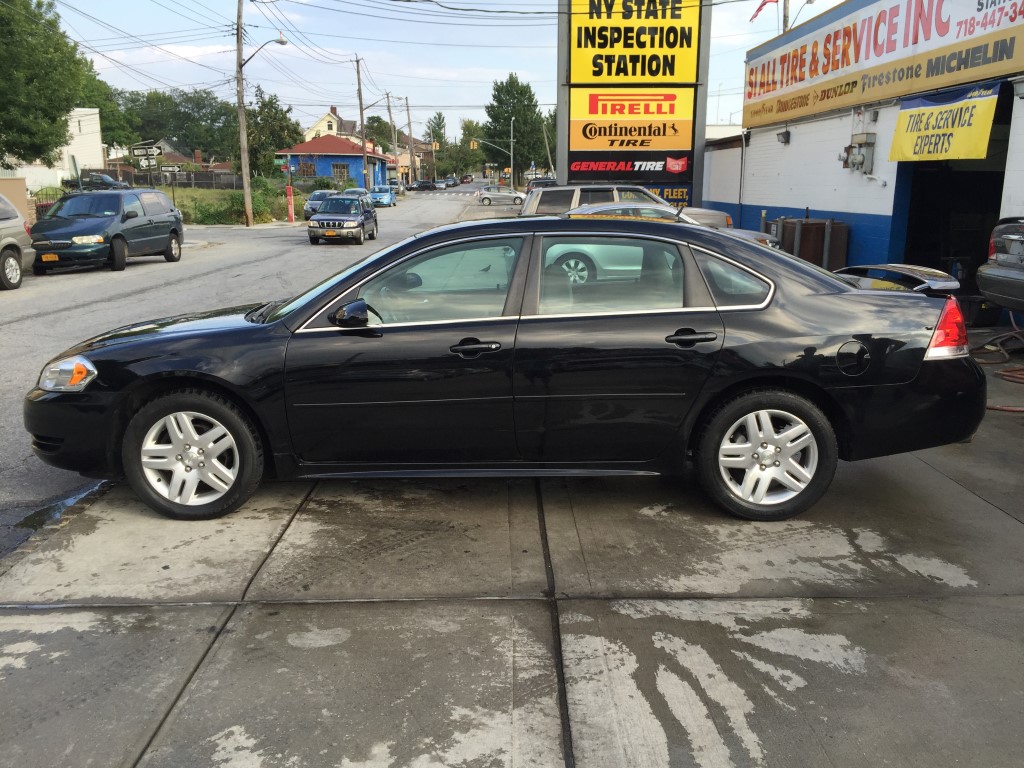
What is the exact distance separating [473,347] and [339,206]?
24615mm

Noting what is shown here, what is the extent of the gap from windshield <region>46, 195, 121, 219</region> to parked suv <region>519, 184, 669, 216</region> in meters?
8.88

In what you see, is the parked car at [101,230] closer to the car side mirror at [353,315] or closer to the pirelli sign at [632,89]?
the pirelli sign at [632,89]

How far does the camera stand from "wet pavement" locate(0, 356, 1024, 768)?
2.84 meters

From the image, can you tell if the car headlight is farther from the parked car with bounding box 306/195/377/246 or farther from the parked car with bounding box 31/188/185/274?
the parked car with bounding box 306/195/377/246

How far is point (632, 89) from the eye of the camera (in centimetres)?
1912

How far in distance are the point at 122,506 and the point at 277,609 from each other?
172 centimetres

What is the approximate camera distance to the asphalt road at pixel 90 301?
5.33 meters

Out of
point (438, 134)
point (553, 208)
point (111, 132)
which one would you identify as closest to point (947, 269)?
point (553, 208)

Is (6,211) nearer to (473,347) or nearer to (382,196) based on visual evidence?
(473,347)

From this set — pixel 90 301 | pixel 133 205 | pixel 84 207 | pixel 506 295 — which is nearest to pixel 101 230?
pixel 84 207

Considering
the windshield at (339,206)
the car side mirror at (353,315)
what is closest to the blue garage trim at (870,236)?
the car side mirror at (353,315)

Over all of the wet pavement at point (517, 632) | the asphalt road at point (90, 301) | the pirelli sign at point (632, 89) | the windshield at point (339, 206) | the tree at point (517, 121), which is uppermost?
the tree at point (517, 121)

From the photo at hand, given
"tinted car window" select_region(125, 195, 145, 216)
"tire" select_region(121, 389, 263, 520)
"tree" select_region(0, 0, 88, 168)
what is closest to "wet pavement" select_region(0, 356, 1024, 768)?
"tire" select_region(121, 389, 263, 520)

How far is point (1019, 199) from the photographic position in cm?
950
